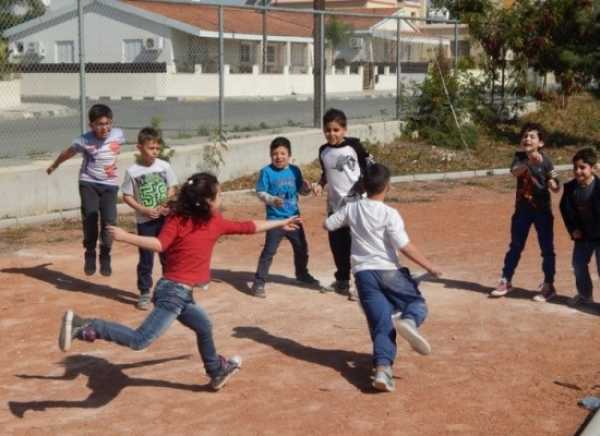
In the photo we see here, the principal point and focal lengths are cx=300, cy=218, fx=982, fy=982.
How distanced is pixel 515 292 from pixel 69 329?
4.27 meters

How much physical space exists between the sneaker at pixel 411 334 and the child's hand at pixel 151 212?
276 centimetres

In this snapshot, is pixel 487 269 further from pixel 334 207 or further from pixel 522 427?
pixel 522 427

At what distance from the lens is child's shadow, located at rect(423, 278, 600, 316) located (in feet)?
25.7

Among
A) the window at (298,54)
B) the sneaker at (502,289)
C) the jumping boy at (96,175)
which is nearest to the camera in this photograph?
the sneaker at (502,289)

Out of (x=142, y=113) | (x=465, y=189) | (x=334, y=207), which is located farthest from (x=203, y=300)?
(x=142, y=113)

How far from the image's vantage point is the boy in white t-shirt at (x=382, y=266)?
600 centimetres

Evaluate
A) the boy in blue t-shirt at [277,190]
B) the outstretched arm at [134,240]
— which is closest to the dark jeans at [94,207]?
the boy in blue t-shirt at [277,190]

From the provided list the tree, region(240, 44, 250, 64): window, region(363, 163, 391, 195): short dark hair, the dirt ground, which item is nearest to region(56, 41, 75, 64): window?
region(240, 44, 250, 64): window

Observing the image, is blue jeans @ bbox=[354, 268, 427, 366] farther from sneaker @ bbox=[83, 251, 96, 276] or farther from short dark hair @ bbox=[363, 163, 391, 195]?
sneaker @ bbox=[83, 251, 96, 276]

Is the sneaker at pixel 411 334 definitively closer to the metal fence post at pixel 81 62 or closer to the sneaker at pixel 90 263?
the sneaker at pixel 90 263

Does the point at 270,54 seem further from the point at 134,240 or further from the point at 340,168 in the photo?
the point at 134,240

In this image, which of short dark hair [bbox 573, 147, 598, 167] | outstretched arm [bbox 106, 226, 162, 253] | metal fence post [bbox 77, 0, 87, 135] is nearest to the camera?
Answer: outstretched arm [bbox 106, 226, 162, 253]

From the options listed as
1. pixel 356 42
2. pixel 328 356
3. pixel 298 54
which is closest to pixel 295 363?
pixel 328 356

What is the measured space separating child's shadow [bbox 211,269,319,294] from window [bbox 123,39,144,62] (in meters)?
31.3
